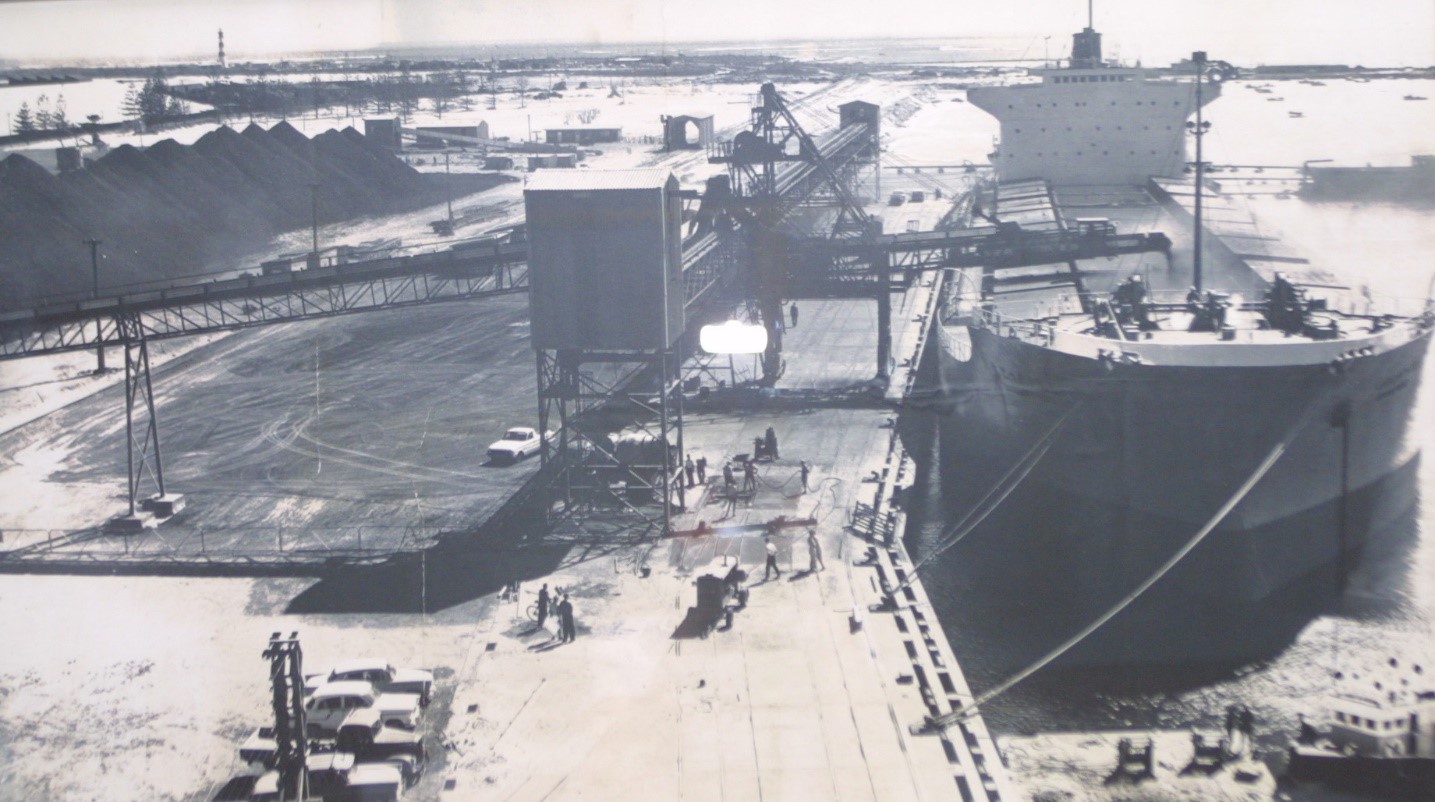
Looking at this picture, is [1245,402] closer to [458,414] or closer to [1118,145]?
[458,414]

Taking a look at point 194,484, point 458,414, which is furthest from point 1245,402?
point 194,484

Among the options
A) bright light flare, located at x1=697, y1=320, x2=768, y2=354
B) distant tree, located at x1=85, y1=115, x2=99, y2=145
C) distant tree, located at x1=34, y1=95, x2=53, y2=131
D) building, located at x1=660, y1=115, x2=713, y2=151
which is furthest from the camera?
building, located at x1=660, y1=115, x2=713, y2=151

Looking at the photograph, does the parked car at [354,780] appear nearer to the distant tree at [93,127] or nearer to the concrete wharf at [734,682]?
the concrete wharf at [734,682]

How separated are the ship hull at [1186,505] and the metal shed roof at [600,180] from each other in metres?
6.32

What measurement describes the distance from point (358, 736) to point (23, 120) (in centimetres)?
2933

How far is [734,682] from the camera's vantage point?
13586 millimetres

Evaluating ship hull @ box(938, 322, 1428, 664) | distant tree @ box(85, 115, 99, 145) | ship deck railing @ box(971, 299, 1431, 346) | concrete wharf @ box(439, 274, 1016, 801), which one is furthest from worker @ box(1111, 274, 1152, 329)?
distant tree @ box(85, 115, 99, 145)

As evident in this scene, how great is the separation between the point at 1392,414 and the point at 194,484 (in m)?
19.1

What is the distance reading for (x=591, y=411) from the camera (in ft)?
74.1

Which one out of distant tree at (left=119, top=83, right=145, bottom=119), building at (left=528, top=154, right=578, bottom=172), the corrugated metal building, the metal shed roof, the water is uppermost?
distant tree at (left=119, top=83, right=145, bottom=119)

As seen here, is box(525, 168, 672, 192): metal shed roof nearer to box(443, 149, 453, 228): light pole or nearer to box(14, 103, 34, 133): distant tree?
box(14, 103, 34, 133): distant tree

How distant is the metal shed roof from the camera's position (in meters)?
18.6

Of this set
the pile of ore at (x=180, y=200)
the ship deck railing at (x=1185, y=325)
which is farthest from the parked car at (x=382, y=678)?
the pile of ore at (x=180, y=200)

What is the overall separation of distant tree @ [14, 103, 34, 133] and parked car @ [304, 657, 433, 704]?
90.7 ft
